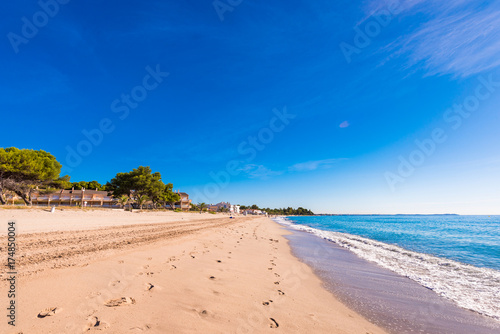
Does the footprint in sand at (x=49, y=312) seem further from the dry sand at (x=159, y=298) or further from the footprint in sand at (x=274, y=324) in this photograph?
the footprint in sand at (x=274, y=324)

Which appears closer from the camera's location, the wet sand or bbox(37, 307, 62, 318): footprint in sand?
bbox(37, 307, 62, 318): footprint in sand

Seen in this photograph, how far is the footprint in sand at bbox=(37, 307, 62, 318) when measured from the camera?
2968mm

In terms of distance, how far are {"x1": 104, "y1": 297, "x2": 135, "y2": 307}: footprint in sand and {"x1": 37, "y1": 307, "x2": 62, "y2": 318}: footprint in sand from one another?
0.58 metres

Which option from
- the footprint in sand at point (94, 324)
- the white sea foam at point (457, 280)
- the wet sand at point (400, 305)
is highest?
the footprint in sand at point (94, 324)

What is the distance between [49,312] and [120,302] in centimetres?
85

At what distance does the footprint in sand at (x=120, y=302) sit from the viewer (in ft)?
11.3

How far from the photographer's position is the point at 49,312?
3025mm

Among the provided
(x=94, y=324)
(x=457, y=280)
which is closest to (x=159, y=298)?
(x=94, y=324)

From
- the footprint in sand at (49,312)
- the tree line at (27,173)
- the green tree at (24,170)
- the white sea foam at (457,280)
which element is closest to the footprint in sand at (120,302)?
the footprint in sand at (49,312)

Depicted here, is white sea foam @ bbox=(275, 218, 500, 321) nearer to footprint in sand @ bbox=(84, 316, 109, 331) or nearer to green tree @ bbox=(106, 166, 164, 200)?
footprint in sand @ bbox=(84, 316, 109, 331)

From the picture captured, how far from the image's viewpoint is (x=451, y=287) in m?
6.61

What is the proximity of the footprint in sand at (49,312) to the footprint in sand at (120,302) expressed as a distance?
58 cm

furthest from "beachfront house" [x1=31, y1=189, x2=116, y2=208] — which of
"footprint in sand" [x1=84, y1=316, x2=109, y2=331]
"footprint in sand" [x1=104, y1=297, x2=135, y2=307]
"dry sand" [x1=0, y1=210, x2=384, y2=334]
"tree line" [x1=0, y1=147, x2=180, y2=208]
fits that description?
"footprint in sand" [x1=84, y1=316, x2=109, y2=331]

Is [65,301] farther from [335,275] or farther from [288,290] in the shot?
[335,275]
